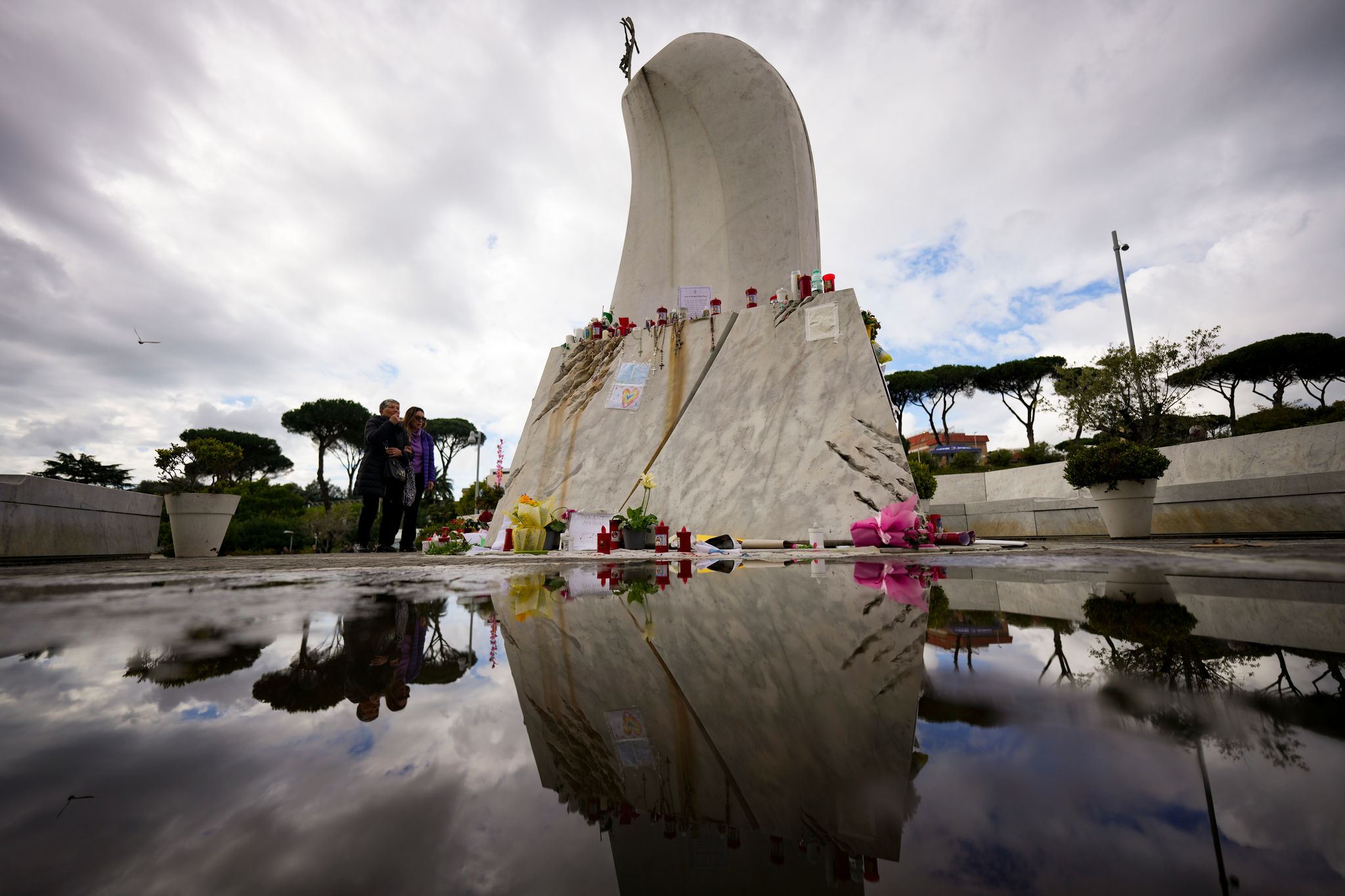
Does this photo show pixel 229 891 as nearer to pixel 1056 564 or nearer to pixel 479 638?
pixel 479 638

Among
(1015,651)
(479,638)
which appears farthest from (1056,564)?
(479,638)

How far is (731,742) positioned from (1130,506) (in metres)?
Answer: 8.65

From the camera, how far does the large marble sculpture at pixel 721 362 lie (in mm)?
6789

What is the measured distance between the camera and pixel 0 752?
534 mm

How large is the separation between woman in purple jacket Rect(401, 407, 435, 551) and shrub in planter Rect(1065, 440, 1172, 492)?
25.8 ft

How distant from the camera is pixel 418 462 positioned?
6688 millimetres

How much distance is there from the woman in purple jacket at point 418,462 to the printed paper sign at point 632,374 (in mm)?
2822

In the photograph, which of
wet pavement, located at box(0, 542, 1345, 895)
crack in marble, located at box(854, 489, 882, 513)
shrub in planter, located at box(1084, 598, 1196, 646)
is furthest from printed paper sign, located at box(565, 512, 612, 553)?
shrub in planter, located at box(1084, 598, 1196, 646)

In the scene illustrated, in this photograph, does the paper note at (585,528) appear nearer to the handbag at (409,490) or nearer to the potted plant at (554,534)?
the potted plant at (554,534)

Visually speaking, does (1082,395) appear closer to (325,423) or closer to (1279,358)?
(1279,358)

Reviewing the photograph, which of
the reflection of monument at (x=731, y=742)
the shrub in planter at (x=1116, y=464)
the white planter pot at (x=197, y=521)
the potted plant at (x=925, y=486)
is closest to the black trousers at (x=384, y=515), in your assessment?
the white planter pot at (x=197, y=521)

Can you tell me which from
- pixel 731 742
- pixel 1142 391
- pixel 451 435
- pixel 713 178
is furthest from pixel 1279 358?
pixel 451 435

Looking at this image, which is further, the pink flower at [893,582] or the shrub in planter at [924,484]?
the shrub in planter at [924,484]

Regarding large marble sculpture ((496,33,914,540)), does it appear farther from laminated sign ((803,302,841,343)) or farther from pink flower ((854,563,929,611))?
Result: pink flower ((854,563,929,611))
